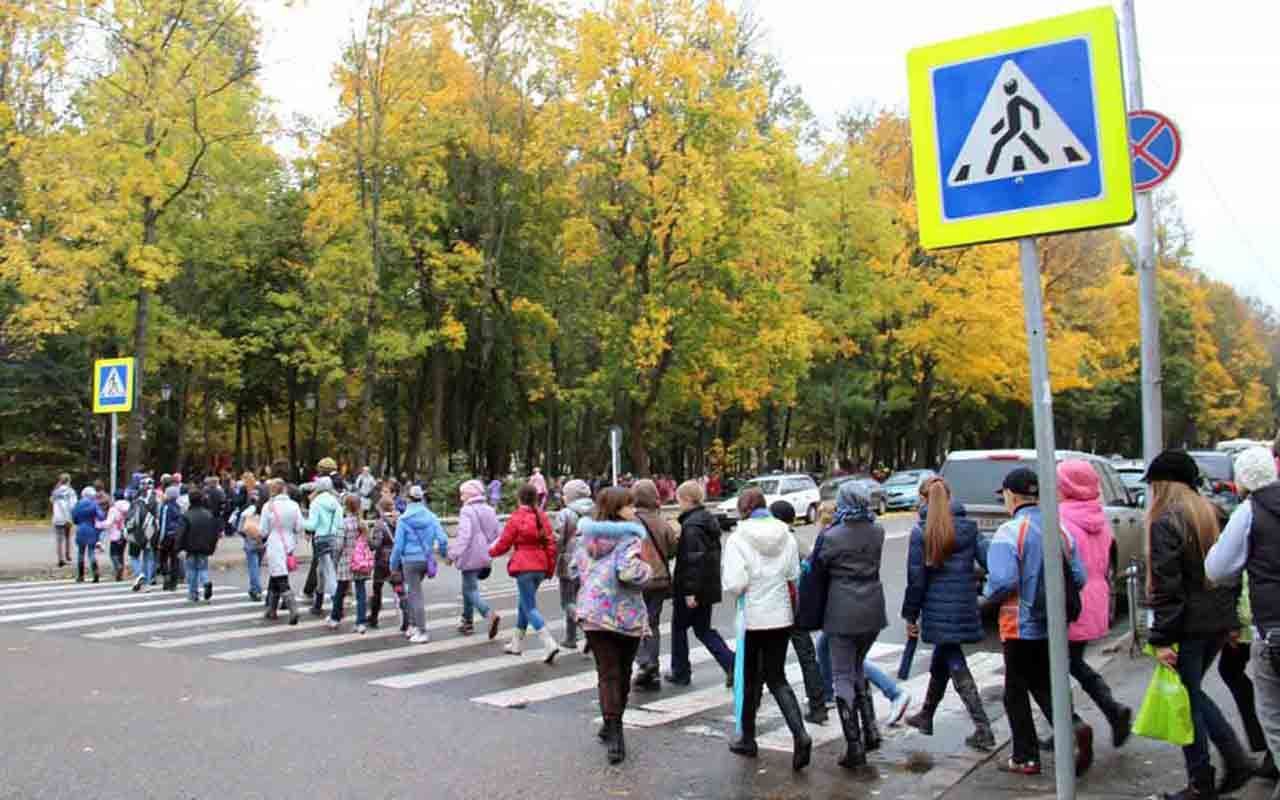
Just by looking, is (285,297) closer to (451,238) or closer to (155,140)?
(451,238)

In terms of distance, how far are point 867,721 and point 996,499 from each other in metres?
6.87

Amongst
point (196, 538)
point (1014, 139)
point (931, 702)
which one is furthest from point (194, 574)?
point (1014, 139)

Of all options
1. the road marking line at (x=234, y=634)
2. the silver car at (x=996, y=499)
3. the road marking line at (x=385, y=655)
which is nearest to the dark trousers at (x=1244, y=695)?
the silver car at (x=996, y=499)

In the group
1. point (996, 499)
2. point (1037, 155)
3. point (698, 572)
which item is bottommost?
point (698, 572)

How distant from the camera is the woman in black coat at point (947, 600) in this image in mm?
7648

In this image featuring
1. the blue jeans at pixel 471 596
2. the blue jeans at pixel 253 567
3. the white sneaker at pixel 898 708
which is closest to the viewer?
the white sneaker at pixel 898 708

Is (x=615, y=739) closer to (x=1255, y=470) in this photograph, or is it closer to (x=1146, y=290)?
(x=1255, y=470)

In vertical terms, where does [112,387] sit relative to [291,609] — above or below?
above

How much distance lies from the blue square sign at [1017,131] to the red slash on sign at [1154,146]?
6.77 m

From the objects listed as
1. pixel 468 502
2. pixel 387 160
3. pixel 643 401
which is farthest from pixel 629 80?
pixel 468 502

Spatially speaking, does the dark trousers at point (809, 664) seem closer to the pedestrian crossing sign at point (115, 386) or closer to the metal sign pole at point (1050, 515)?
the metal sign pole at point (1050, 515)

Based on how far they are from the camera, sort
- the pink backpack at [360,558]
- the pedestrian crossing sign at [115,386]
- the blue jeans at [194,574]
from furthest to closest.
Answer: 1. the pedestrian crossing sign at [115,386]
2. the blue jeans at [194,574]
3. the pink backpack at [360,558]

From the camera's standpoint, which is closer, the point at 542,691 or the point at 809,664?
the point at 809,664

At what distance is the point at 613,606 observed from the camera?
772 cm
